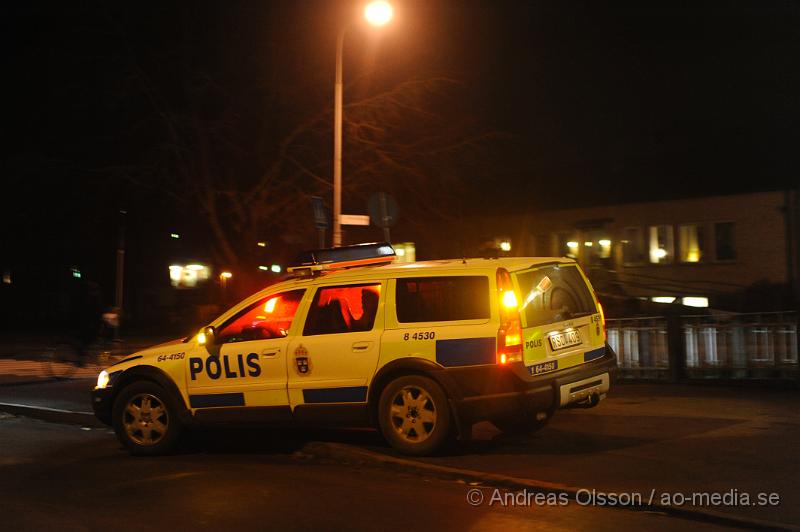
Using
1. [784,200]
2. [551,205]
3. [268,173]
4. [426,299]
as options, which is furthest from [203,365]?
[551,205]

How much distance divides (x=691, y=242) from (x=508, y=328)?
22174 millimetres

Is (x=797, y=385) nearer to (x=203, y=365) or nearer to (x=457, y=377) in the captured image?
(x=457, y=377)

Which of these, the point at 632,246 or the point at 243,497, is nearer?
the point at 243,497

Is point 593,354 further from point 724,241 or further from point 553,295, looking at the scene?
point 724,241

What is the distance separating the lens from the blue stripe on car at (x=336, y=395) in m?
8.12

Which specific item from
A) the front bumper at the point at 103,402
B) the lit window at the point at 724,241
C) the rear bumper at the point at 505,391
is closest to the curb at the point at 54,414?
the front bumper at the point at 103,402

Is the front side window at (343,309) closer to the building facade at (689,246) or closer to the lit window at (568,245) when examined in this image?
the building facade at (689,246)

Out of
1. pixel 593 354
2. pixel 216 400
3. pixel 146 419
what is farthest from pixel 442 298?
pixel 146 419

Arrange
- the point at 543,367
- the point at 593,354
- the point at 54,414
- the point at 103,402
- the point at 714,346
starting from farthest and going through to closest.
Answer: the point at 714,346, the point at 54,414, the point at 103,402, the point at 593,354, the point at 543,367

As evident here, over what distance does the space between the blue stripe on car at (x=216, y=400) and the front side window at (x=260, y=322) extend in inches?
21.4

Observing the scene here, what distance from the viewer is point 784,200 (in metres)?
25.6

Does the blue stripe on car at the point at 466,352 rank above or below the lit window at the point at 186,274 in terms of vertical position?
below

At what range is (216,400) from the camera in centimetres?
874

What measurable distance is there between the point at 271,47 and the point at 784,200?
15.5 m
